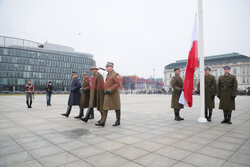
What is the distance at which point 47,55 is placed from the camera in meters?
91.1

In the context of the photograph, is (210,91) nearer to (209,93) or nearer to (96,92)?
(209,93)

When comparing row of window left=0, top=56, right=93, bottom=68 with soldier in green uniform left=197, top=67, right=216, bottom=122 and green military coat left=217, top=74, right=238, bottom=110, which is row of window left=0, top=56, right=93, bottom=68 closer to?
soldier in green uniform left=197, top=67, right=216, bottom=122

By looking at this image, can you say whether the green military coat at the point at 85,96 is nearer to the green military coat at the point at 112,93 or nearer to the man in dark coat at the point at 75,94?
the man in dark coat at the point at 75,94

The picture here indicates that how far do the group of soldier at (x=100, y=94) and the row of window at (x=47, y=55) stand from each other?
9016 cm

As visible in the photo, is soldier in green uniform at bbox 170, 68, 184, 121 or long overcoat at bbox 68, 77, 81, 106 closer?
soldier in green uniform at bbox 170, 68, 184, 121

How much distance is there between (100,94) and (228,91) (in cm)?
485

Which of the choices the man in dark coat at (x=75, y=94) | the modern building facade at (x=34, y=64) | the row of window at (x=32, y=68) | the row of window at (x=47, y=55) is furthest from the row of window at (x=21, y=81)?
the man in dark coat at (x=75, y=94)

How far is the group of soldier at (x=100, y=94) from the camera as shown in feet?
20.0

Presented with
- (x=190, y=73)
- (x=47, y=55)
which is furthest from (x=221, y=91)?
(x=47, y=55)

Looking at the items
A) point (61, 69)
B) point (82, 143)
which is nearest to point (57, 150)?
point (82, 143)

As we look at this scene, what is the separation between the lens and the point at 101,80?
6652mm

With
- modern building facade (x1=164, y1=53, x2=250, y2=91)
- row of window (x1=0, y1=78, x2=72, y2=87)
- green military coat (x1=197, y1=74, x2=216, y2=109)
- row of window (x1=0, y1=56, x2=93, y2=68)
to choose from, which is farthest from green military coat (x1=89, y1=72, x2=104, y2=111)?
row of window (x1=0, y1=56, x2=93, y2=68)

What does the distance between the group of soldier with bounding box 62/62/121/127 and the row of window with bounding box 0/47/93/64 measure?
90.2m

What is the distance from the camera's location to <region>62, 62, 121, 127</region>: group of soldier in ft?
20.0
